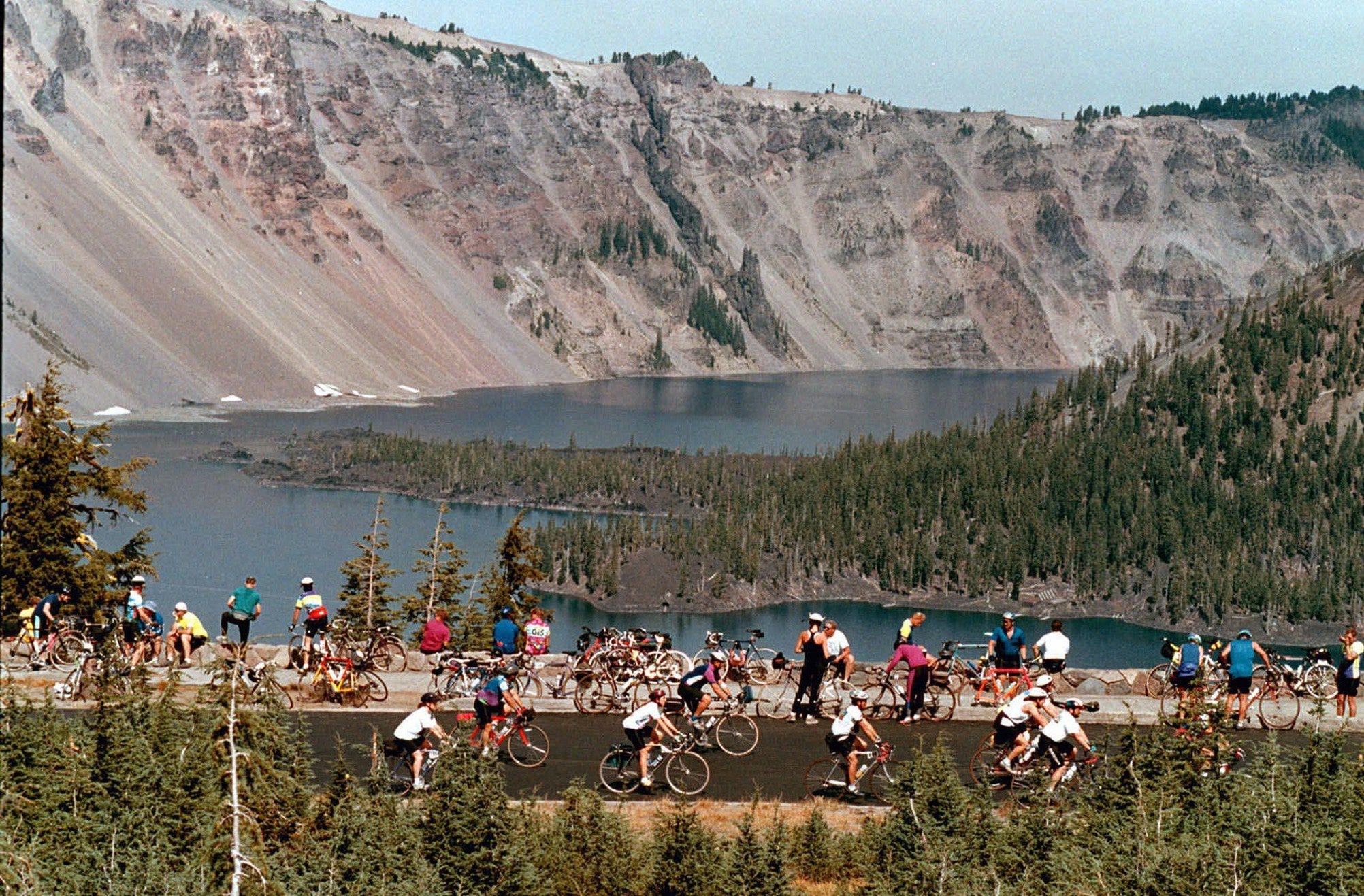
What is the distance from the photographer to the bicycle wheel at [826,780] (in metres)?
32.5

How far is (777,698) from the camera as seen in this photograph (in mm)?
39688

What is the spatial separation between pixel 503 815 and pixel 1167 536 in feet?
Answer: 424

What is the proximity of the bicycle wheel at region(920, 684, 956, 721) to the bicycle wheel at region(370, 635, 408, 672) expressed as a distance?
13.4 metres

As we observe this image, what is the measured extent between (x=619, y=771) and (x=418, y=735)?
14.7ft

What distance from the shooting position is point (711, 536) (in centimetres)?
14438

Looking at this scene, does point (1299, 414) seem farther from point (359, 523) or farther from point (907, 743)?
point (907, 743)

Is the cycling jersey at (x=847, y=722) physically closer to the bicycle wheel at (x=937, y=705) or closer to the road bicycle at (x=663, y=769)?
the road bicycle at (x=663, y=769)

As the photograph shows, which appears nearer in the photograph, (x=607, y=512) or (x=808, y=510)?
(x=808, y=510)

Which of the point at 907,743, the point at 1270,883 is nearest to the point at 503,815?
the point at 1270,883

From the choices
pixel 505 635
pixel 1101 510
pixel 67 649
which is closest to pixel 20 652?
pixel 67 649

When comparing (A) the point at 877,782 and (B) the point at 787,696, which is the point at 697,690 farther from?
(B) the point at 787,696

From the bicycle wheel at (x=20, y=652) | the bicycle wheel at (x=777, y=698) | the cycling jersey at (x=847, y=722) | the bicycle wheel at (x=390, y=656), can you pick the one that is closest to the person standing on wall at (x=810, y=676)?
the bicycle wheel at (x=777, y=698)

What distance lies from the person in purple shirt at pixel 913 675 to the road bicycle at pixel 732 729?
153 inches

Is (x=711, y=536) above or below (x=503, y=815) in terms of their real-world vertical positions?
above
